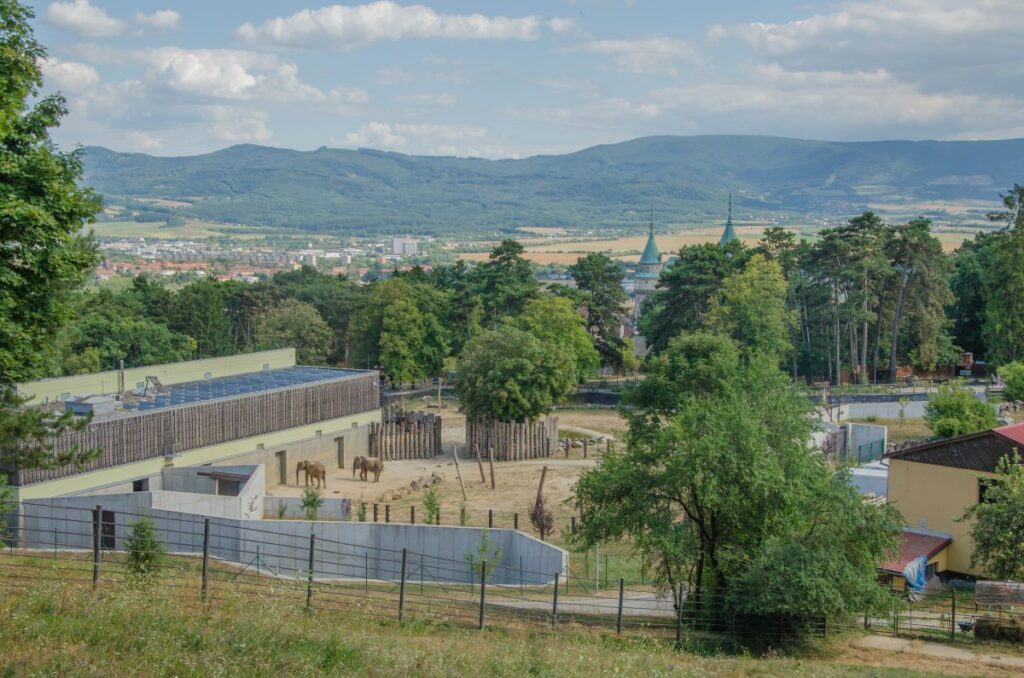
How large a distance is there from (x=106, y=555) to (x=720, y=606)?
1250 cm

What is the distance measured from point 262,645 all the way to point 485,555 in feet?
40.1

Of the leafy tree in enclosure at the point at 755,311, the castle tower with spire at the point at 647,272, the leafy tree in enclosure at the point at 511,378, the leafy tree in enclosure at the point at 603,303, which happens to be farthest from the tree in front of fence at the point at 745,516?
the castle tower with spire at the point at 647,272

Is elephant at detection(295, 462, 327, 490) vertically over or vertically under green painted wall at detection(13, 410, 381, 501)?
under

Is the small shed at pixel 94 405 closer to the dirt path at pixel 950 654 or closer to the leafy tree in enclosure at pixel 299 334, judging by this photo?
the dirt path at pixel 950 654

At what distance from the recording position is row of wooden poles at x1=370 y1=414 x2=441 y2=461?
43.8m

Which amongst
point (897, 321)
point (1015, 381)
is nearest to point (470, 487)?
point (1015, 381)

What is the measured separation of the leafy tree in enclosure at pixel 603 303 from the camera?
66438 millimetres

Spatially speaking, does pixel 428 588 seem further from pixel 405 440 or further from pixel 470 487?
pixel 405 440

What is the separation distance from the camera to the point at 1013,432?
29.5 metres

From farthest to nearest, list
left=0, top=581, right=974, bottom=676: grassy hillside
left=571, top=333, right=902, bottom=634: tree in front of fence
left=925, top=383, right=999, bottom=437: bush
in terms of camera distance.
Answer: left=925, top=383, right=999, bottom=437: bush → left=571, top=333, right=902, bottom=634: tree in front of fence → left=0, top=581, right=974, bottom=676: grassy hillside

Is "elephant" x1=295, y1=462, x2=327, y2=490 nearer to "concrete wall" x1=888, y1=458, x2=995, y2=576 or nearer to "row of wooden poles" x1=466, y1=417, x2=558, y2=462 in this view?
"row of wooden poles" x1=466, y1=417, x2=558, y2=462

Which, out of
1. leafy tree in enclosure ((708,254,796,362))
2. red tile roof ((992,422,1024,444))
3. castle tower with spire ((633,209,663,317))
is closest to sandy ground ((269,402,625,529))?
red tile roof ((992,422,1024,444))

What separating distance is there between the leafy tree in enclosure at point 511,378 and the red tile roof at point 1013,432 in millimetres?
18799

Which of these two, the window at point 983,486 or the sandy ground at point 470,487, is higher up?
the window at point 983,486
